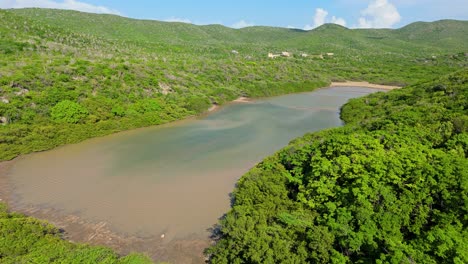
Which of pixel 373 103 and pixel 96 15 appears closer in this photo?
pixel 373 103

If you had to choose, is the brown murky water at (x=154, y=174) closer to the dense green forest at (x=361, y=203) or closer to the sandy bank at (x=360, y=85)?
the dense green forest at (x=361, y=203)

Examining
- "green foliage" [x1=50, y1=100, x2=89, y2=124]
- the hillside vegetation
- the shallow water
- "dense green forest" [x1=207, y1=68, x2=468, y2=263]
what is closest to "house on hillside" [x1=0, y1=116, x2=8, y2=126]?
the hillside vegetation

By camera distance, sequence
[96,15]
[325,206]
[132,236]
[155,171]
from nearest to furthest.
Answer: [325,206] < [132,236] < [155,171] < [96,15]

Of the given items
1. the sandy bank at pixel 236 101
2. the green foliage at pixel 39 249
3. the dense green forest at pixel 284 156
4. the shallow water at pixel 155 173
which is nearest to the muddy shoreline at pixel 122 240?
the shallow water at pixel 155 173

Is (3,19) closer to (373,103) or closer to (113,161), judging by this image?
(113,161)

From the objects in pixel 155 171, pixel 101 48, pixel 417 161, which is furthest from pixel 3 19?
pixel 417 161

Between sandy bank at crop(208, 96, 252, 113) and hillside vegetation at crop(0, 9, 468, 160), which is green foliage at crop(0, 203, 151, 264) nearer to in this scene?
hillside vegetation at crop(0, 9, 468, 160)

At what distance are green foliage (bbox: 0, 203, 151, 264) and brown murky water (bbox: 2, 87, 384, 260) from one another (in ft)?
9.92

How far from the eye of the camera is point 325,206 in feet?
41.5

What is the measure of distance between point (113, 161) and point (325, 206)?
662 inches

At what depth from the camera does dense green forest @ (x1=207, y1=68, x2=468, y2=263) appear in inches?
383

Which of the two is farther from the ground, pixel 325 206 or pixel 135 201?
pixel 325 206

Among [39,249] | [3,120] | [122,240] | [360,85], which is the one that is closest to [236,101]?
[3,120]

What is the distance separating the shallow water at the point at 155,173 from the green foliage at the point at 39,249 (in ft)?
10.2
